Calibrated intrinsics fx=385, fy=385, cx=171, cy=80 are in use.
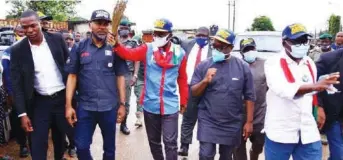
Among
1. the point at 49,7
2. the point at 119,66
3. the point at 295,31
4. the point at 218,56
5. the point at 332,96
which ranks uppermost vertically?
the point at 49,7

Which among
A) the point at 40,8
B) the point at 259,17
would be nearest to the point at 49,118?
the point at 40,8

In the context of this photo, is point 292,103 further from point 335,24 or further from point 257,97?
point 335,24

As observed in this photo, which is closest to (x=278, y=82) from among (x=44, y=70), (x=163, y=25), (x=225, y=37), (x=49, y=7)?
(x=225, y=37)

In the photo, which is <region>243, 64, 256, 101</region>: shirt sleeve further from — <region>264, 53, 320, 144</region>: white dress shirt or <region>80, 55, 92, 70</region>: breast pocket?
<region>80, 55, 92, 70</region>: breast pocket

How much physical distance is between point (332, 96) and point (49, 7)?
3917 cm

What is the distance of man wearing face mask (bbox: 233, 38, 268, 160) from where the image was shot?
4430 mm

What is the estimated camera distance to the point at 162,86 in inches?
175

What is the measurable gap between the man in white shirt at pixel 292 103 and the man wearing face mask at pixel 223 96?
20.8 inches

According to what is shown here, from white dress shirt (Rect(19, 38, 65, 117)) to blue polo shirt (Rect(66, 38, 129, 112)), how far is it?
0.59 feet

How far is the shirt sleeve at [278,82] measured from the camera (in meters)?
3.15

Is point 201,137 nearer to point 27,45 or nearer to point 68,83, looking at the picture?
point 68,83

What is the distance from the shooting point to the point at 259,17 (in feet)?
161

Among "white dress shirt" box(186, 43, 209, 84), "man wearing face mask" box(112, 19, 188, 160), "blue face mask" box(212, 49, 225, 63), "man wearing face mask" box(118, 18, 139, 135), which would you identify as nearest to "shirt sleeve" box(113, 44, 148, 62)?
"man wearing face mask" box(112, 19, 188, 160)

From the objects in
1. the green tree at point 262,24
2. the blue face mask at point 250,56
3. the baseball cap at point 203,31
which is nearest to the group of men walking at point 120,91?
the blue face mask at point 250,56
